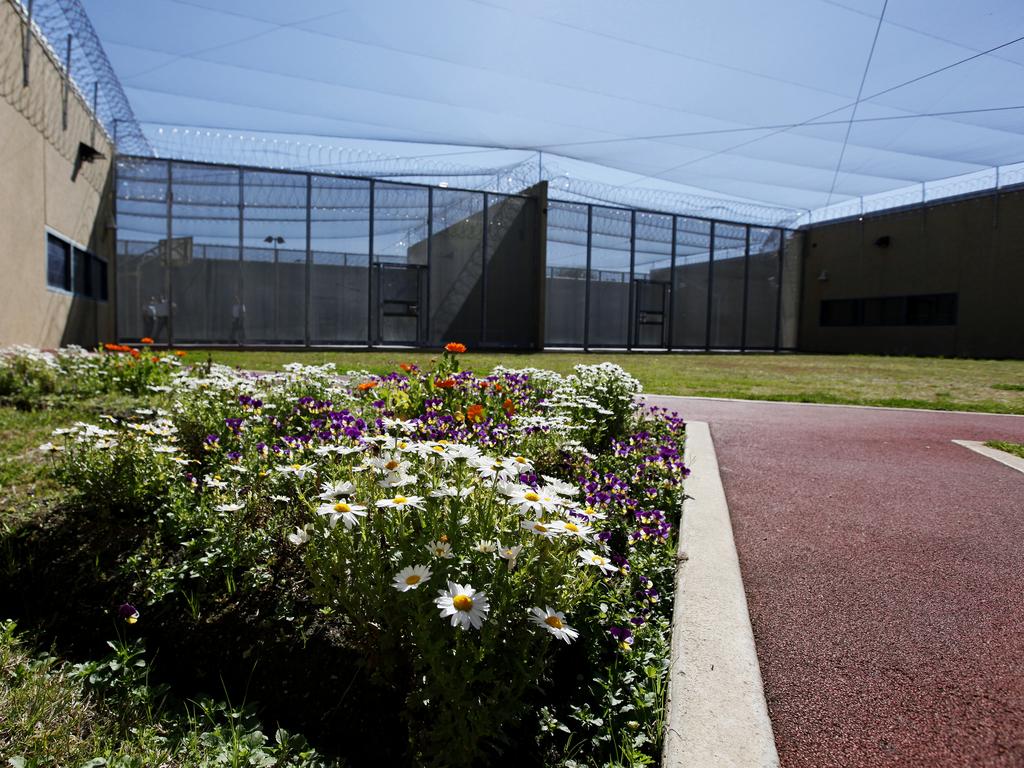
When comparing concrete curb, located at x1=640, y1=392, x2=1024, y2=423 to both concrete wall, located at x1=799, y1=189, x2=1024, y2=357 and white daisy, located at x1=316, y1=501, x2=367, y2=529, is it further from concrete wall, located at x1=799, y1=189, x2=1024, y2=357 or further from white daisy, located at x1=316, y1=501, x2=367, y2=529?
concrete wall, located at x1=799, y1=189, x2=1024, y2=357

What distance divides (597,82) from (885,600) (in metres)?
9.60

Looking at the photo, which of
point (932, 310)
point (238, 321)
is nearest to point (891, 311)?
point (932, 310)

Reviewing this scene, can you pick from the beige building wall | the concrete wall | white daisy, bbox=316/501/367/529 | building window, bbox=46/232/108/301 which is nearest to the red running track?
white daisy, bbox=316/501/367/529

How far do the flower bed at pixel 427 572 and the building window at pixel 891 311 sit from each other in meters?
18.4

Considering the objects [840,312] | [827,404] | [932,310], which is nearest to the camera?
[827,404]

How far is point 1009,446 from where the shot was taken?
474 cm

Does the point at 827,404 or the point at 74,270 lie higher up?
the point at 74,270

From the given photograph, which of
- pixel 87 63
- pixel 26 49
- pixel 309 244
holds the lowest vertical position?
pixel 309 244

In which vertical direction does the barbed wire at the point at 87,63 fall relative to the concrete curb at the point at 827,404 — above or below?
above

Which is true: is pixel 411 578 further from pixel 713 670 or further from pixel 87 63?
pixel 87 63

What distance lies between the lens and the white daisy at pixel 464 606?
4.76 ft

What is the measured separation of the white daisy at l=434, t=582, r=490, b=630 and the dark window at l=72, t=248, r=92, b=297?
12112mm

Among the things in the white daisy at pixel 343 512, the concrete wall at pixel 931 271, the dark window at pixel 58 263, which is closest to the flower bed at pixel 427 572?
the white daisy at pixel 343 512

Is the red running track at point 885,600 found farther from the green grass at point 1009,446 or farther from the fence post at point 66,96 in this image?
the fence post at point 66,96
